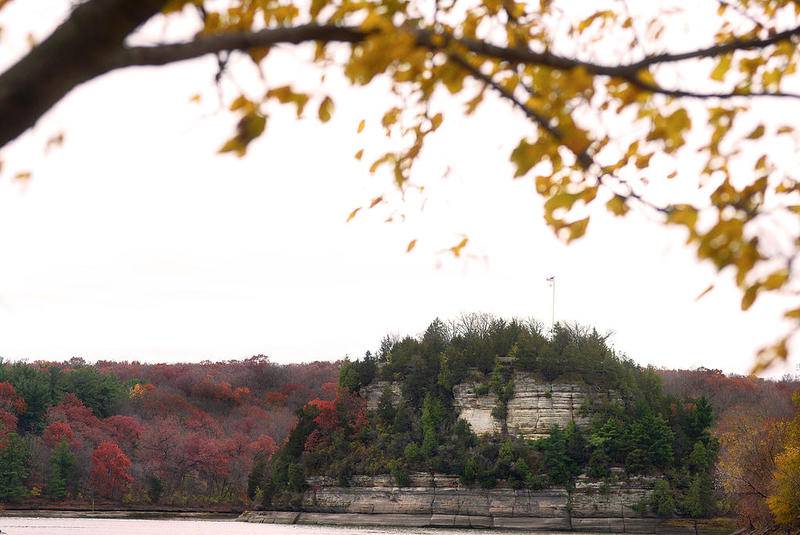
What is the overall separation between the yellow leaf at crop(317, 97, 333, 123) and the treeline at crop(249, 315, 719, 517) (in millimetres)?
55795

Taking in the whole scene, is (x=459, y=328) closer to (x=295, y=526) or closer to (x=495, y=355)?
(x=495, y=355)

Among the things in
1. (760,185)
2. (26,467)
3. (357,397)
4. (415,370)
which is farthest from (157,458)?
(760,185)

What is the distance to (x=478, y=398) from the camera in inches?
2474

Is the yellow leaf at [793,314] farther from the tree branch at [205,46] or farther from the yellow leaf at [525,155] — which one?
the tree branch at [205,46]

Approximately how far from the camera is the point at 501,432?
61.8m

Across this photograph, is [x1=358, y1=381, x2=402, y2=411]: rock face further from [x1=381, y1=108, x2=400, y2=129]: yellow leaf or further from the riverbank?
[x1=381, y1=108, x2=400, y2=129]: yellow leaf

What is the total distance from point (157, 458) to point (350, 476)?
21662mm

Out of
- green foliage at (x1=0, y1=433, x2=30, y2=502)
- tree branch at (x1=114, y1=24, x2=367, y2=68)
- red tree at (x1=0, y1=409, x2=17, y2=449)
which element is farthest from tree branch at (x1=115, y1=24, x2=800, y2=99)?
red tree at (x1=0, y1=409, x2=17, y2=449)

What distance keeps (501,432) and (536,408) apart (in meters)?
2.83

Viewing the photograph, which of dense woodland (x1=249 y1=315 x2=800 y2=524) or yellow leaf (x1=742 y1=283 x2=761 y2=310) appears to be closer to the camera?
yellow leaf (x1=742 y1=283 x2=761 y2=310)

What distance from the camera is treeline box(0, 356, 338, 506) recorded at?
7006 centimetres

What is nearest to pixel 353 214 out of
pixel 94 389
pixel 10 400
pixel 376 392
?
pixel 376 392

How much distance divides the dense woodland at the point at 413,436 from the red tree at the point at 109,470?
0.38 ft

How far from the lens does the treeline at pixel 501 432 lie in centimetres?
5797
